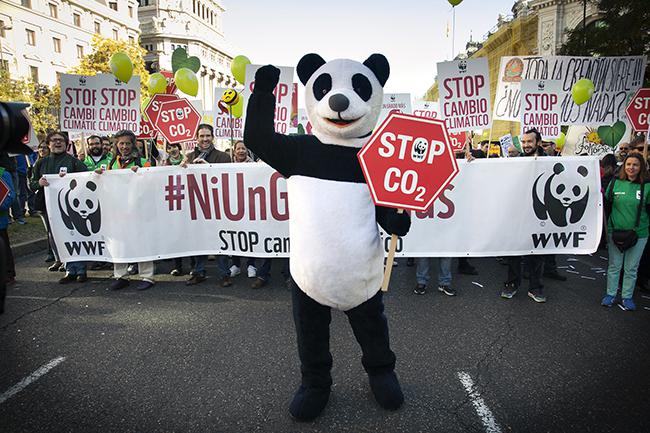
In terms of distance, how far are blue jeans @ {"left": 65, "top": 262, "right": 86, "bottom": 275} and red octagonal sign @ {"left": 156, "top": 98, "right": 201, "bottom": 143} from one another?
7.29 ft

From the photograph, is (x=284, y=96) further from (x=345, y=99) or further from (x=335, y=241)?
(x=335, y=241)

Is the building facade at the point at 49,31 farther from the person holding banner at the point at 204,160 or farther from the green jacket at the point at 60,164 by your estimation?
the person holding banner at the point at 204,160

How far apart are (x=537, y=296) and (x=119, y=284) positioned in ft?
17.6

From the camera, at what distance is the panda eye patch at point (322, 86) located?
2.55m

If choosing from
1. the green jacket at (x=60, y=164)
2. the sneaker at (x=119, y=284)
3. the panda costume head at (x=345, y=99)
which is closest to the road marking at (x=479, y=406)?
the panda costume head at (x=345, y=99)

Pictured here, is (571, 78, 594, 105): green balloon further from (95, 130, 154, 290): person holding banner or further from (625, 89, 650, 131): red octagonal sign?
(95, 130, 154, 290): person holding banner

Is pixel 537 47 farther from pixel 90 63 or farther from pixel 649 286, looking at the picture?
pixel 90 63

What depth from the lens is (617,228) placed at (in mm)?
4523

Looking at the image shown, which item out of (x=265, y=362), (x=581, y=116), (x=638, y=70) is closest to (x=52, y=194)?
(x=265, y=362)

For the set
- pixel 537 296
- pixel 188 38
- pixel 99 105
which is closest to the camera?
pixel 537 296

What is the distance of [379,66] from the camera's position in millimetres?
2688

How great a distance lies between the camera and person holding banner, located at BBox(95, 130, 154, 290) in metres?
5.44

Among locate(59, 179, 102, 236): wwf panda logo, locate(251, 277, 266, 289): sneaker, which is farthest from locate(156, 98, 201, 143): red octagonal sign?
locate(251, 277, 266, 289): sneaker

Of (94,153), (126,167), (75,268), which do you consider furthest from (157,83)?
(75,268)
